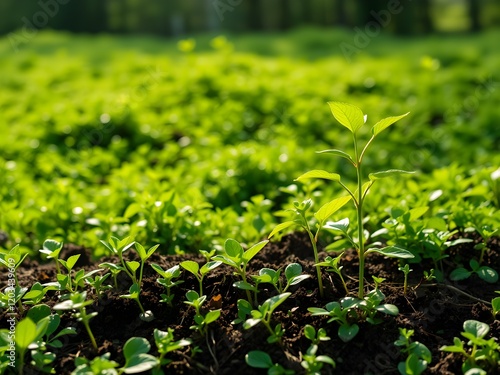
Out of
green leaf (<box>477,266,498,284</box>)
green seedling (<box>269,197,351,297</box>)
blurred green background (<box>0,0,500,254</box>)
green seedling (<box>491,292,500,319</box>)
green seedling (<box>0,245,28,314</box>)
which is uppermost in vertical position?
green seedling (<box>269,197,351,297</box>)

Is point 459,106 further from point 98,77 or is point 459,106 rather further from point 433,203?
point 98,77

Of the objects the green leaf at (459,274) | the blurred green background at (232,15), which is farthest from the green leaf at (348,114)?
the blurred green background at (232,15)

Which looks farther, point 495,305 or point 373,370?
point 495,305

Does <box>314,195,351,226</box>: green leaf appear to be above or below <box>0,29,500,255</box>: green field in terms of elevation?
above

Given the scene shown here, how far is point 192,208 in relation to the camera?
2754 millimetres

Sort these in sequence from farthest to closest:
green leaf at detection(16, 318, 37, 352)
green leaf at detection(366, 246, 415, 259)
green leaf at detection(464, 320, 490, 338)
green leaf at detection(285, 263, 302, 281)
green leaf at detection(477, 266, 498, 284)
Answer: green leaf at detection(477, 266, 498, 284) < green leaf at detection(285, 263, 302, 281) < green leaf at detection(366, 246, 415, 259) < green leaf at detection(464, 320, 490, 338) < green leaf at detection(16, 318, 37, 352)

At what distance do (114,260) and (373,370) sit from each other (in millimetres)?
1167

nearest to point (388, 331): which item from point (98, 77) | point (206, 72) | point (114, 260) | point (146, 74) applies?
point (114, 260)

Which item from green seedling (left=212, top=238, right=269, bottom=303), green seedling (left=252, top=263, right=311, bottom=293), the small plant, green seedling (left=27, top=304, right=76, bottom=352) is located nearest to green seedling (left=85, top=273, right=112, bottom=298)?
green seedling (left=27, top=304, right=76, bottom=352)

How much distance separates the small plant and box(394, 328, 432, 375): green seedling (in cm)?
20

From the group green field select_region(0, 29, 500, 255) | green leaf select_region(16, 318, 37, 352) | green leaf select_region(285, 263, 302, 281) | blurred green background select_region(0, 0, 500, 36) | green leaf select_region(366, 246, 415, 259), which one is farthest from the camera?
blurred green background select_region(0, 0, 500, 36)

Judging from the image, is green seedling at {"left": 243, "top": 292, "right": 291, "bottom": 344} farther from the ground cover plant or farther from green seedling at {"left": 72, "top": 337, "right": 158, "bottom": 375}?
green seedling at {"left": 72, "top": 337, "right": 158, "bottom": 375}

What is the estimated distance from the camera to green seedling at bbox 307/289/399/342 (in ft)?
5.78

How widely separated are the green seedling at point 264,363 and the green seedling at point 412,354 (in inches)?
12.0
